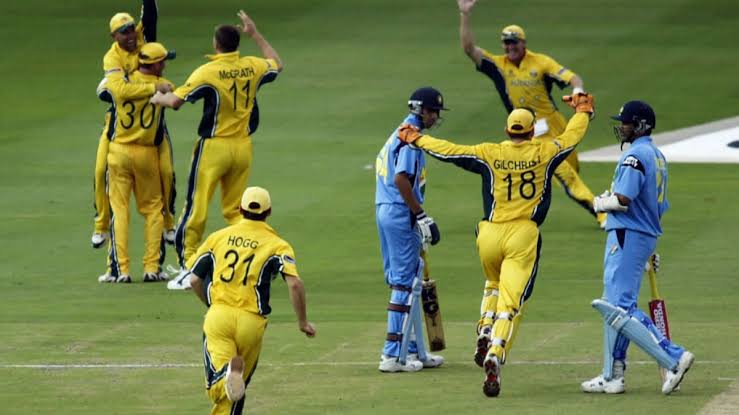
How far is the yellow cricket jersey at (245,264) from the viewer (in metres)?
12.2

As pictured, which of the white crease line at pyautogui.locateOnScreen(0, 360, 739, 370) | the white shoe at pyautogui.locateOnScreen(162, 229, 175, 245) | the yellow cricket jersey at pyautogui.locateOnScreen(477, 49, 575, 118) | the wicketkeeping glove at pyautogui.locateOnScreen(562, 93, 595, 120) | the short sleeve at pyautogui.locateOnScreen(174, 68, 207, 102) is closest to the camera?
the wicketkeeping glove at pyautogui.locateOnScreen(562, 93, 595, 120)

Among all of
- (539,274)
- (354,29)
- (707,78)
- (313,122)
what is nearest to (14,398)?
(539,274)

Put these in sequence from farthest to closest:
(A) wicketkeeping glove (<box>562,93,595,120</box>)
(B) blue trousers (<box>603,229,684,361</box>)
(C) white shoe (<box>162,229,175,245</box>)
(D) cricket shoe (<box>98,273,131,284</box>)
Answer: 1. (C) white shoe (<box>162,229,175,245</box>)
2. (D) cricket shoe (<box>98,273,131,284</box>)
3. (A) wicketkeeping glove (<box>562,93,595,120</box>)
4. (B) blue trousers (<box>603,229,684,361</box>)

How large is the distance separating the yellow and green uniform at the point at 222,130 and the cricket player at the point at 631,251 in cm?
577

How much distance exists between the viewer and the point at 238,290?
A: 12.2m

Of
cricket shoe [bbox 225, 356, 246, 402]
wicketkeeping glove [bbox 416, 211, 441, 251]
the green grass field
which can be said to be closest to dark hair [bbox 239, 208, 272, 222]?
cricket shoe [bbox 225, 356, 246, 402]

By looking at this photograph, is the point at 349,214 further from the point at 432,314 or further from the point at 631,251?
the point at 631,251

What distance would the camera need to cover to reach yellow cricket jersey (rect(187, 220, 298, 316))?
39.9ft

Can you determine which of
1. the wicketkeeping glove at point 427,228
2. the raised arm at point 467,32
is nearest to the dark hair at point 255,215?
the wicketkeeping glove at point 427,228

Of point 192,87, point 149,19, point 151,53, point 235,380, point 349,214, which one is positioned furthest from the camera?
point 349,214

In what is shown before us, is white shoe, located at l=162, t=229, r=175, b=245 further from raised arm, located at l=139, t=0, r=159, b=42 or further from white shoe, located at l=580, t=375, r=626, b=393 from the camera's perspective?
white shoe, located at l=580, t=375, r=626, b=393

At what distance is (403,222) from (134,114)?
5452mm

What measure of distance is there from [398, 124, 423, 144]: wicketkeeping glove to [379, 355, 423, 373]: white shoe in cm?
184

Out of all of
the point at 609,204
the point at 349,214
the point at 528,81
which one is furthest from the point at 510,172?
the point at 349,214
